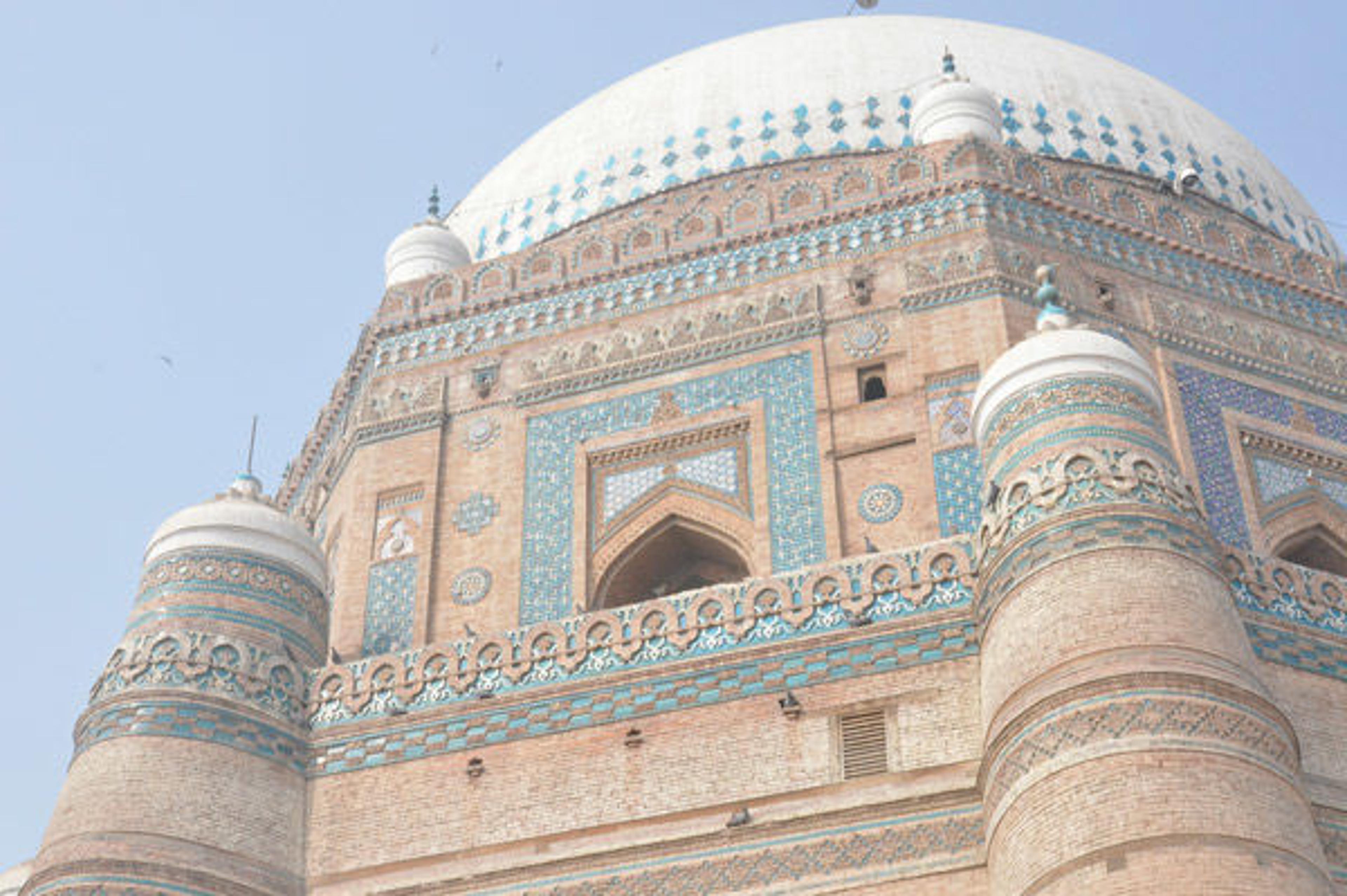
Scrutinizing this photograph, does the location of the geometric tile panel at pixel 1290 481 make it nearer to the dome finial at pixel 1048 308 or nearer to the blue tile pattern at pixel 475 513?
the dome finial at pixel 1048 308

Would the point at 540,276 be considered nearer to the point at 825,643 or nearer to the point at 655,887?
the point at 825,643

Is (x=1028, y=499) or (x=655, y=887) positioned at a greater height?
(x=1028, y=499)

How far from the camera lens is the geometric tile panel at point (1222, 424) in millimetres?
9117

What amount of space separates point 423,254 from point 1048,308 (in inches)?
154

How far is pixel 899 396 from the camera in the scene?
30.6 ft

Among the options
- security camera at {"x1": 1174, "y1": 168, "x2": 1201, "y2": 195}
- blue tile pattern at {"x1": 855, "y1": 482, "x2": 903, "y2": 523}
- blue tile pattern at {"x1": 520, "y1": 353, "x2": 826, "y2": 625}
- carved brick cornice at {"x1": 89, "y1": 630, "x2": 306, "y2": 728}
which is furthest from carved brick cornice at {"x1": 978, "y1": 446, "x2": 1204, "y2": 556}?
security camera at {"x1": 1174, "y1": 168, "x2": 1201, "y2": 195}

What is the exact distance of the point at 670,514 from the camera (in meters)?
9.44

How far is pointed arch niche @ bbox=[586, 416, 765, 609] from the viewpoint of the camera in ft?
30.5

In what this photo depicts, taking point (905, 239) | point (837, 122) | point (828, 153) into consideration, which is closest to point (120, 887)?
point (905, 239)

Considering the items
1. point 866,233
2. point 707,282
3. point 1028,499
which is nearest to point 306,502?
point 707,282

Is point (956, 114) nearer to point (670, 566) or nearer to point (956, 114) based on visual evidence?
point (956, 114)

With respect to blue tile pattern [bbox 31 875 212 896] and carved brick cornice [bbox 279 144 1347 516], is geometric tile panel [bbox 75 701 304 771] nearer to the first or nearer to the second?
blue tile pattern [bbox 31 875 212 896]

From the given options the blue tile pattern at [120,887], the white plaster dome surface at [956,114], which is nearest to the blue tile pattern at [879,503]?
the white plaster dome surface at [956,114]

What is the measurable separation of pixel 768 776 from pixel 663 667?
72 cm
